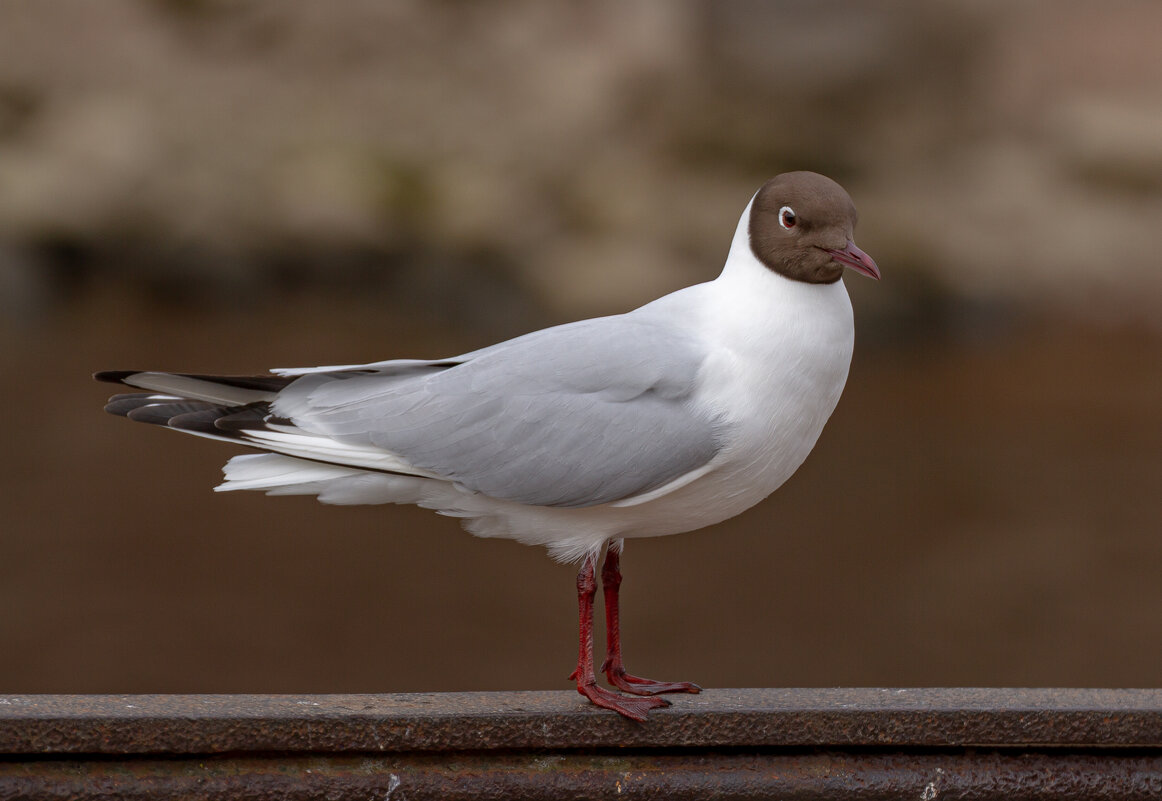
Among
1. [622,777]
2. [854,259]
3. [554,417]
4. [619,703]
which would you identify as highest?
[854,259]

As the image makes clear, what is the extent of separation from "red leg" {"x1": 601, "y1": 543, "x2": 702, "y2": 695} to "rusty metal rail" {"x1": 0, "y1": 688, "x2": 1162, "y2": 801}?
7 cm

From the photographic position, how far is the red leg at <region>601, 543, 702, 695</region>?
192cm

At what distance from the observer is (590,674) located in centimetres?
183

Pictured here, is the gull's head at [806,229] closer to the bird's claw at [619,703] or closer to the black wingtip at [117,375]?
the bird's claw at [619,703]

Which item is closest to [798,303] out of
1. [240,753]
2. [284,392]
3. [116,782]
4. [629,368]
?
[629,368]

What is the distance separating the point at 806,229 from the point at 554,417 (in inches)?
16.2

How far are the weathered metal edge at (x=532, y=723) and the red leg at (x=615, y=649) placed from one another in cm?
6

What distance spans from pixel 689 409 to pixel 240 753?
29.2 inches


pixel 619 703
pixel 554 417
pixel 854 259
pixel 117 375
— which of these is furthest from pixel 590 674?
pixel 117 375

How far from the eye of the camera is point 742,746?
187 centimetres

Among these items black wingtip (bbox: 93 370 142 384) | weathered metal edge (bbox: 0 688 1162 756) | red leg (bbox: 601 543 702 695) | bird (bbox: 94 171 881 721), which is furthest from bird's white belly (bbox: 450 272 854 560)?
black wingtip (bbox: 93 370 142 384)

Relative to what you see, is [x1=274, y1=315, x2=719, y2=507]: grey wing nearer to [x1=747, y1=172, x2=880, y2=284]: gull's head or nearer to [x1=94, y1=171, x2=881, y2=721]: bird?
[x1=94, y1=171, x2=881, y2=721]: bird

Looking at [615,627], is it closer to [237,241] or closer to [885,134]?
[237,241]

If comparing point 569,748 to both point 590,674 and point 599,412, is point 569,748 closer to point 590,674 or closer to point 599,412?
point 590,674
